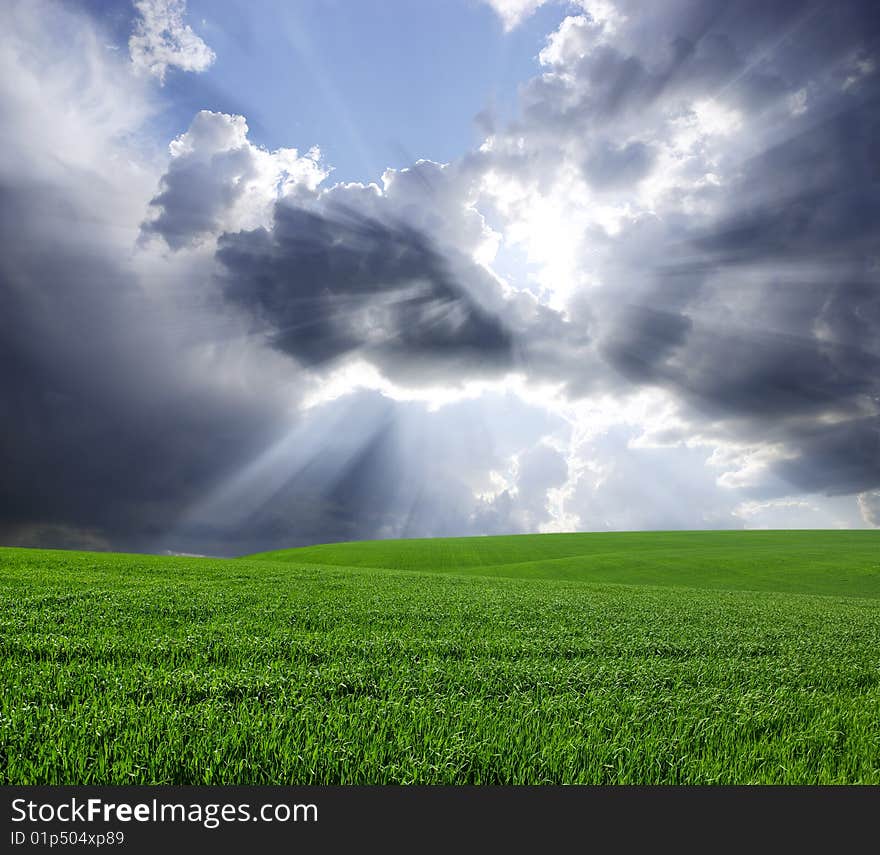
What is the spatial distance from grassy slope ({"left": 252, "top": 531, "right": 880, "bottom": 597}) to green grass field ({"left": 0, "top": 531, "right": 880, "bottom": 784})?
31.4 metres

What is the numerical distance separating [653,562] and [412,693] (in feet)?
173

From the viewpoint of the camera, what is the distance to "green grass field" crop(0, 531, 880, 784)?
5090 millimetres

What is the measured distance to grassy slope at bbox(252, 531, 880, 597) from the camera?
44.9m

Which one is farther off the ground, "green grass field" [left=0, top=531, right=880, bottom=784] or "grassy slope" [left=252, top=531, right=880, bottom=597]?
"green grass field" [left=0, top=531, right=880, bottom=784]

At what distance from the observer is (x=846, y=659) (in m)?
11.8

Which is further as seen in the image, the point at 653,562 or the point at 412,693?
the point at 653,562

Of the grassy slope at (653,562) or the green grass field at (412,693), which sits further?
the grassy slope at (653,562)

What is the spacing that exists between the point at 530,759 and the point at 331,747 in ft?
6.56

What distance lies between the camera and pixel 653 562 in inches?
2128

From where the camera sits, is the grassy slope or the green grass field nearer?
the green grass field

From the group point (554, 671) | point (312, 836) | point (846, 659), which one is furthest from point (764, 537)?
point (312, 836)

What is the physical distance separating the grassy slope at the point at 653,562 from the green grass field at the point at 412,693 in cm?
3139

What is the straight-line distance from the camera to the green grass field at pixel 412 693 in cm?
509

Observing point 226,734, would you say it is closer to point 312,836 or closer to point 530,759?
point 312,836
